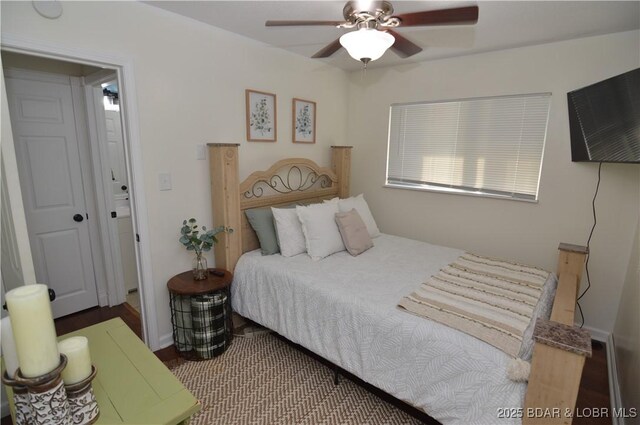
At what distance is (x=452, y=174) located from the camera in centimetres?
322

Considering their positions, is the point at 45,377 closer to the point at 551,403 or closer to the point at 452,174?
the point at 551,403

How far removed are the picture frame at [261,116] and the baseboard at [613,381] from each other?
309cm

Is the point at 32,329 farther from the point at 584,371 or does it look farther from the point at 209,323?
the point at 584,371

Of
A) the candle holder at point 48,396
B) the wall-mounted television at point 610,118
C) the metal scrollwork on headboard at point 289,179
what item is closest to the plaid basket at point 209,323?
the metal scrollwork on headboard at point 289,179

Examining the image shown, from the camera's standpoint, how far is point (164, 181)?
2.34 metres

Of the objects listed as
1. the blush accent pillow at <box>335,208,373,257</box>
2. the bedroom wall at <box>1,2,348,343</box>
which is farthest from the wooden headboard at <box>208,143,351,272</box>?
the blush accent pillow at <box>335,208,373,257</box>

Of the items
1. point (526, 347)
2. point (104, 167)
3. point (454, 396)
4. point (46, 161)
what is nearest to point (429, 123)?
point (526, 347)

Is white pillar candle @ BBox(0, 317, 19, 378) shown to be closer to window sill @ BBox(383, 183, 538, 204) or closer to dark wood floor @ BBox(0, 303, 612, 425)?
dark wood floor @ BBox(0, 303, 612, 425)

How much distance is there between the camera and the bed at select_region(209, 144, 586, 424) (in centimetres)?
138

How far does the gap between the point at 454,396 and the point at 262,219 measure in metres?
1.81

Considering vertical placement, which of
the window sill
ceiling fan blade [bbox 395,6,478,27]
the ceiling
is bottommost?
the window sill

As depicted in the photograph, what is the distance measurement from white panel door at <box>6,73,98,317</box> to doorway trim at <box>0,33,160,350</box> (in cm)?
105

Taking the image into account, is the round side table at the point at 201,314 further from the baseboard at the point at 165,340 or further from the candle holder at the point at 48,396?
the candle holder at the point at 48,396

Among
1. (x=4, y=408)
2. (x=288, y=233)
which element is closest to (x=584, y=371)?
(x=288, y=233)
